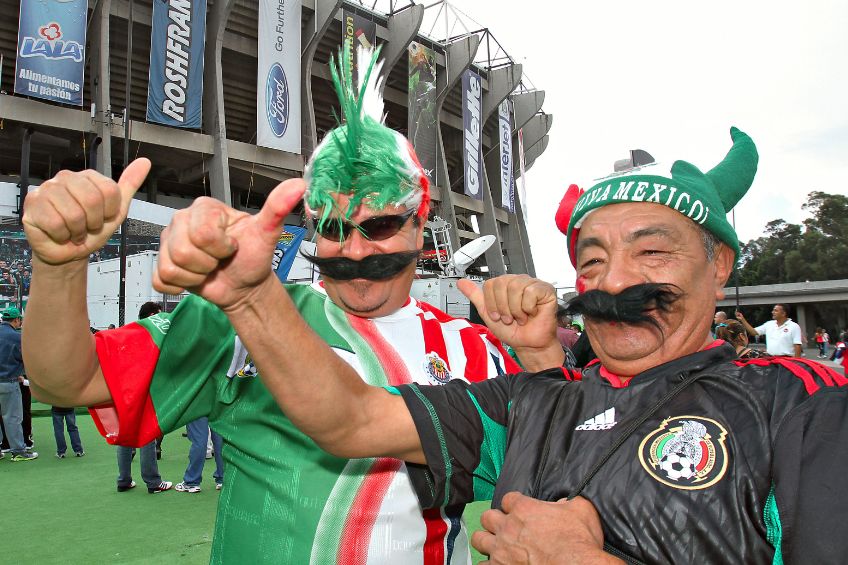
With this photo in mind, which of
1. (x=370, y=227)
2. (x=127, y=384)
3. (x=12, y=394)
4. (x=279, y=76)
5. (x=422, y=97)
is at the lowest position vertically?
(x=12, y=394)

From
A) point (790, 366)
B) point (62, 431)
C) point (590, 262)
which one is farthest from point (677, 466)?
point (62, 431)

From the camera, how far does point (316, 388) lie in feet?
4.45

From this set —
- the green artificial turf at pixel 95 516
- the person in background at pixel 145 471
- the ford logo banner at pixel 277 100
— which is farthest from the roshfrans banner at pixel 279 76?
the person in background at pixel 145 471

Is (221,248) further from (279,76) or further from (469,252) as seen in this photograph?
(279,76)

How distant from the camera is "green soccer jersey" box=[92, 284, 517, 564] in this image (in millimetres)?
1835

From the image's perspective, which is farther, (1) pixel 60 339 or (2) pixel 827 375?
(1) pixel 60 339

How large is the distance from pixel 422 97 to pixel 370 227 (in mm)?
25085

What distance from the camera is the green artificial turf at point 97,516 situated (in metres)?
4.79

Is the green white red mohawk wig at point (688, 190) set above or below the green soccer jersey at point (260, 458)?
above

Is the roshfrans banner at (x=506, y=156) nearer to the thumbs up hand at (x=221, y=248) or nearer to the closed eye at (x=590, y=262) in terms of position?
the closed eye at (x=590, y=262)

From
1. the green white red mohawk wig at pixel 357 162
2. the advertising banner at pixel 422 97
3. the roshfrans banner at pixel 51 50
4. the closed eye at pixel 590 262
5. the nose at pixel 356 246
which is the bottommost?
the closed eye at pixel 590 262

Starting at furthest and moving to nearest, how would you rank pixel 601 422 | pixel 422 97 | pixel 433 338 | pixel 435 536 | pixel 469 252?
pixel 422 97 → pixel 469 252 → pixel 433 338 → pixel 435 536 → pixel 601 422

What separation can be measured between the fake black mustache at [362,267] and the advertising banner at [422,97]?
76.5 ft

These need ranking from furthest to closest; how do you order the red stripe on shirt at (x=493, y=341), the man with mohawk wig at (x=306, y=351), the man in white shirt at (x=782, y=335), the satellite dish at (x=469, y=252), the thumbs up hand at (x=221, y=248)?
the satellite dish at (x=469, y=252), the man in white shirt at (x=782, y=335), the red stripe on shirt at (x=493, y=341), the man with mohawk wig at (x=306, y=351), the thumbs up hand at (x=221, y=248)
